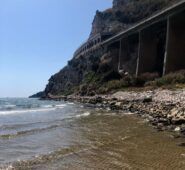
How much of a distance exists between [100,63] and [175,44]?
3630 centimetres

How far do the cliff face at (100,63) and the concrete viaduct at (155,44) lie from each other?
382cm

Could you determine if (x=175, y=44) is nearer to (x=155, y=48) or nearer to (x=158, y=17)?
(x=158, y=17)

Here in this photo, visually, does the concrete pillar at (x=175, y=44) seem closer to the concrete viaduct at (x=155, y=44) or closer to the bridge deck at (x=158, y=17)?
the concrete viaduct at (x=155, y=44)

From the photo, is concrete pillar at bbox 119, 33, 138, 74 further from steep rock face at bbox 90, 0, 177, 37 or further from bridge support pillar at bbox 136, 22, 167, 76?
steep rock face at bbox 90, 0, 177, 37

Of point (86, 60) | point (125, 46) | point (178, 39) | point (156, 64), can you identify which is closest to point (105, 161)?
point (178, 39)

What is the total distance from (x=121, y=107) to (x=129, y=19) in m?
81.6

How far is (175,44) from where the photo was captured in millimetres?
50906

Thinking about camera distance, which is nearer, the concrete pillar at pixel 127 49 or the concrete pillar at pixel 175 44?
the concrete pillar at pixel 175 44

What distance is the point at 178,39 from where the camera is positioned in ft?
168

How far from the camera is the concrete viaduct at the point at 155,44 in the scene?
1980 inches

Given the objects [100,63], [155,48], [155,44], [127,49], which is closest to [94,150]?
[155,48]

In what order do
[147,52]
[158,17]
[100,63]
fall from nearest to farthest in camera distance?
1. [158,17]
2. [147,52]
3. [100,63]

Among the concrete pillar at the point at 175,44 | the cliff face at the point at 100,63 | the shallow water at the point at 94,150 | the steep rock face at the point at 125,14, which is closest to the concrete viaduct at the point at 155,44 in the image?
the concrete pillar at the point at 175,44

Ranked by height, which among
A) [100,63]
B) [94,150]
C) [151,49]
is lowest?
[94,150]
